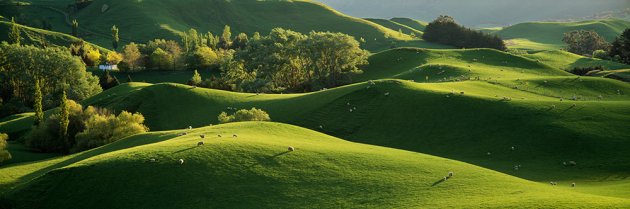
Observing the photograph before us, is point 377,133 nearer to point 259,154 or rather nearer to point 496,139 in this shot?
point 496,139

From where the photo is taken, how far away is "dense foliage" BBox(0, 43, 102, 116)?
12825cm

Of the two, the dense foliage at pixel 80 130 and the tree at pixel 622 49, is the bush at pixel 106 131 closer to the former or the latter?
the dense foliage at pixel 80 130

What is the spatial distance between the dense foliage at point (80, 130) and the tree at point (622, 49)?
12834 centimetres

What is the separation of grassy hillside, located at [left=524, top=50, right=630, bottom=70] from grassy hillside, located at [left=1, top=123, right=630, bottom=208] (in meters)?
99.1

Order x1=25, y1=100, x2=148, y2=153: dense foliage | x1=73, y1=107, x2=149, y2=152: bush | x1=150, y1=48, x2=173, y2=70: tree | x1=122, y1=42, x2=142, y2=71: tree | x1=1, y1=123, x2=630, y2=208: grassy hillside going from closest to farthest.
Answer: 1. x1=1, y1=123, x2=630, y2=208: grassy hillside
2. x1=73, y1=107, x2=149, y2=152: bush
3. x1=25, y1=100, x2=148, y2=153: dense foliage
4. x1=150, y1=48, x2=173, y2=70: tree
5. x1=122, y1=42, x2=142, y2=71: tree

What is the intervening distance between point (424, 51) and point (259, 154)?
10002cm

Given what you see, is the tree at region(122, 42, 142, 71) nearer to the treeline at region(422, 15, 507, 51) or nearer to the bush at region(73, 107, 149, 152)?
the bush at region(73, 107, 149, 152)

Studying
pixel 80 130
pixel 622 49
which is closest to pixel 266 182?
pixel 80 130

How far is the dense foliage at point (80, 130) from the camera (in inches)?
2400

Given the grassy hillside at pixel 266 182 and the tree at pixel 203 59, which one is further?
the tree at pixel 203 59

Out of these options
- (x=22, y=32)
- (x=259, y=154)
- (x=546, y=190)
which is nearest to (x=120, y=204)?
(x=259, y=154)

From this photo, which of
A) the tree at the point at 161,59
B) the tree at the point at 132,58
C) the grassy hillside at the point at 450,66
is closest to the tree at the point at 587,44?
the grassy hillside at the point at 450,66

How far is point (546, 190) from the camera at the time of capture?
2702cm

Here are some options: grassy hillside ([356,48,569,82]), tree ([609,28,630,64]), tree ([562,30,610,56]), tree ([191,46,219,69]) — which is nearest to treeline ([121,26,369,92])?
grassy hillside ([356,48,569,82])
